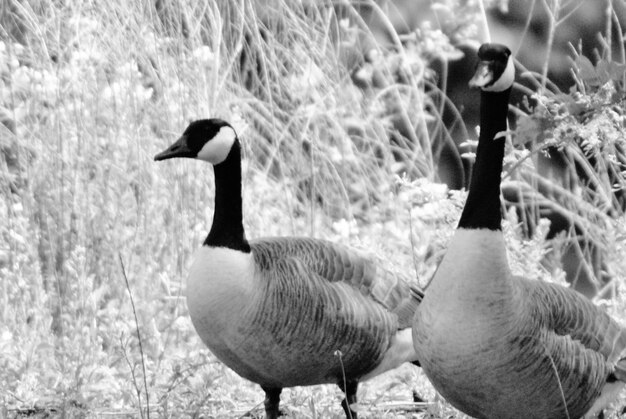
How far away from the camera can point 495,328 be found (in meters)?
3.37

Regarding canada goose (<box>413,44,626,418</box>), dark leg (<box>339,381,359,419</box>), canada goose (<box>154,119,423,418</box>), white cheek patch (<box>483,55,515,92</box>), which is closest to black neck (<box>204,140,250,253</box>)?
canada goose (<box>154,119,423,418</box>)

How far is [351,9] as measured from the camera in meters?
6.31

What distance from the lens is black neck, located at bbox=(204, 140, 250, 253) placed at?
4.10m

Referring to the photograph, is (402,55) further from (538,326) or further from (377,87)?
(538,326)

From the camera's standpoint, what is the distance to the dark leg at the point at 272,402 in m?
4.20

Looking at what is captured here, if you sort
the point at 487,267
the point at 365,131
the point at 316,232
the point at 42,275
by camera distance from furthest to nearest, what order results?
the point at 365,131, the point at 316,232, the point at 42,275, the point at 487,267

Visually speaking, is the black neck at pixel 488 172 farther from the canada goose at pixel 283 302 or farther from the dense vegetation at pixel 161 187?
the dense vegetation at pixel 161 187

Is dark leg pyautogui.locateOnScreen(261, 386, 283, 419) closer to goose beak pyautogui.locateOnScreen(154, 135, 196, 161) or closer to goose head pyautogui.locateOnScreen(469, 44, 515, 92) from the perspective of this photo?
goose beak pyautogui.locateOnScreen(154, 135, 196, 161)

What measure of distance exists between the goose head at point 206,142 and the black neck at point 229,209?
0.14 ft

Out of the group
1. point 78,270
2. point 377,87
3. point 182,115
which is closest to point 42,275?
point 78,270

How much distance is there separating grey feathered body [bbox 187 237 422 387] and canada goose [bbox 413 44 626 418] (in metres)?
0.65

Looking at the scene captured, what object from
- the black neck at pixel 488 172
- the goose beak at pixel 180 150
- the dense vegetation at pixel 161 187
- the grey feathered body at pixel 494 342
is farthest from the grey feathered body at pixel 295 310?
the black neck at pixel 488 172

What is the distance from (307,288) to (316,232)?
1820 mm

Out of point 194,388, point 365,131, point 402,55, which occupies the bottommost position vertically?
point 194,388
